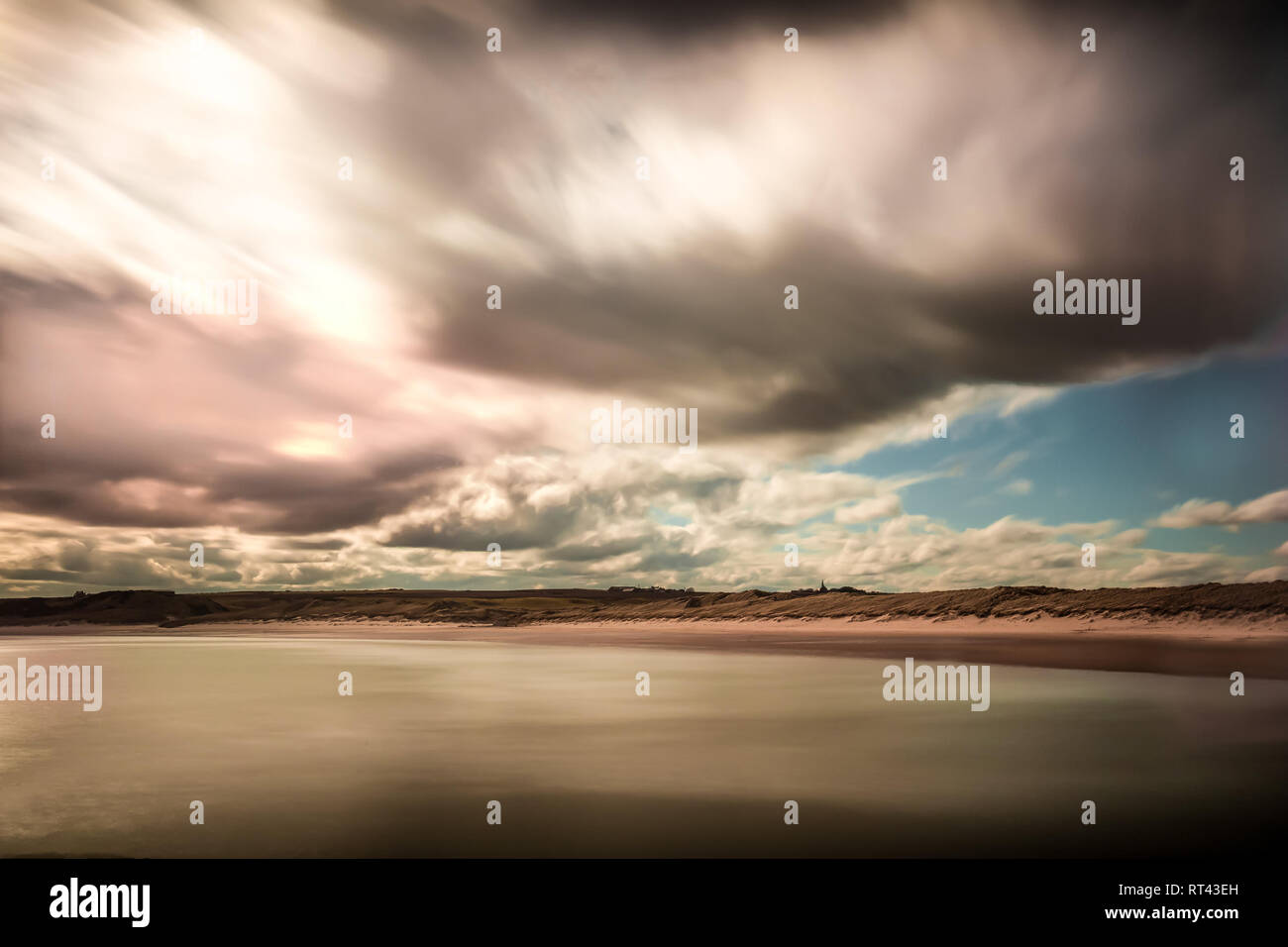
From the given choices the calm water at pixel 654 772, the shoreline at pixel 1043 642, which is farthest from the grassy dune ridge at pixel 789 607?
the calm water at pixel 654 772

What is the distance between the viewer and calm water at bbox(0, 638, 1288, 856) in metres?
8.65

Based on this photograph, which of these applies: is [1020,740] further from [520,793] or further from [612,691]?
[612,691]

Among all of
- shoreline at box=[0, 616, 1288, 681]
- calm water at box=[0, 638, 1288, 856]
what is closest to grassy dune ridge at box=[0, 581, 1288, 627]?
shoreline at box=[0, 616, 1288, 681]

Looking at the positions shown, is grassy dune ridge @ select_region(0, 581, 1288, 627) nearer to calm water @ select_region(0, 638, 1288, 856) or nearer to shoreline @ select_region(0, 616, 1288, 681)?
shoreline @ select_region(0, 616, 1288, 681)

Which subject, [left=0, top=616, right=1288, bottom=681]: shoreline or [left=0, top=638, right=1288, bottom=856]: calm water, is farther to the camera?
[left=0, top=616, right=1288, bottom=681]: shoreline

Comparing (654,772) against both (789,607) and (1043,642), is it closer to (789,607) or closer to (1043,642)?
(1043,642)

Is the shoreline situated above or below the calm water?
below

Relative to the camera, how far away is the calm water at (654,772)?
8648 millimetres

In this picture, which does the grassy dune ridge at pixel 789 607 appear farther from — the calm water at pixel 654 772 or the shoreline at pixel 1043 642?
the calm water at pixel 654 772

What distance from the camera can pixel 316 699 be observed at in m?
19.0

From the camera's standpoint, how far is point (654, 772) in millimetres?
11117
